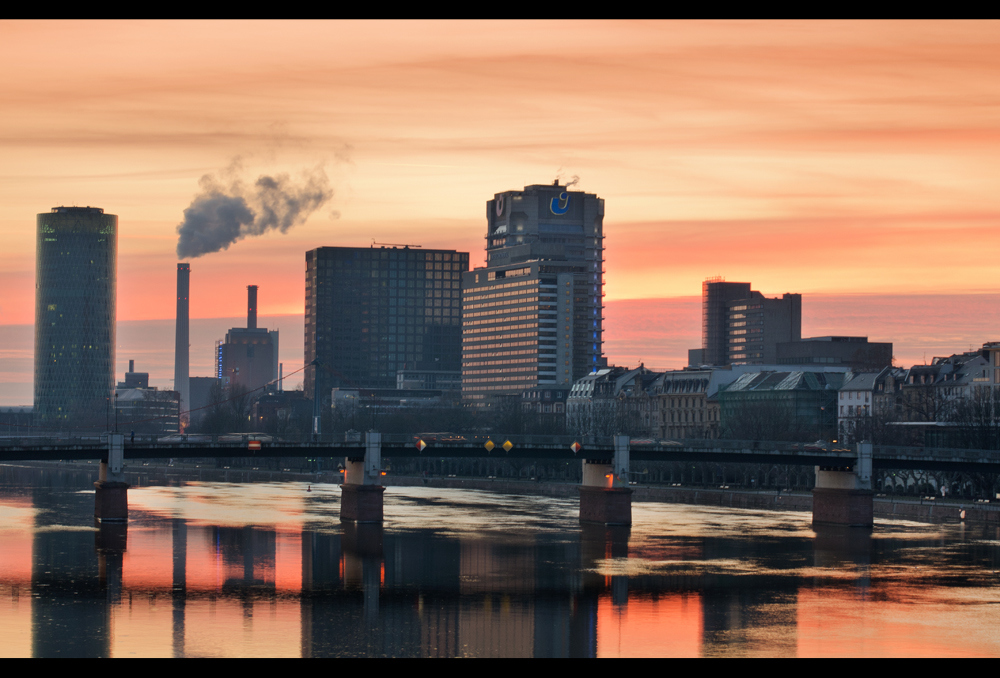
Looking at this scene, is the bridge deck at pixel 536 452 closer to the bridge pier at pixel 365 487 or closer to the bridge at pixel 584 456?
the bridge at pixel 584 456

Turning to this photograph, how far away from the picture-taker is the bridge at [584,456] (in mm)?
114188

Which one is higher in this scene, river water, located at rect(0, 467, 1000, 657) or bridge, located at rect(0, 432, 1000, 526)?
bridge, located at rect(0, 432, 1000, 526)

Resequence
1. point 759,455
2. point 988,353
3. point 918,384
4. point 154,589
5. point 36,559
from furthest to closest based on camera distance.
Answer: point 918,384 < point 988,353 < point 759,455 < point 36,559 < point 154,589

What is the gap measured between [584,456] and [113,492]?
1566 inches

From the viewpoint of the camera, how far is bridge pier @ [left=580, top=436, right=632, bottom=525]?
11588 cm

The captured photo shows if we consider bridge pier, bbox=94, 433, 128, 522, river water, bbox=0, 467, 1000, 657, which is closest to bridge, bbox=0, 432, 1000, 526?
bridge pier, bbox=94, 433, 128, 522

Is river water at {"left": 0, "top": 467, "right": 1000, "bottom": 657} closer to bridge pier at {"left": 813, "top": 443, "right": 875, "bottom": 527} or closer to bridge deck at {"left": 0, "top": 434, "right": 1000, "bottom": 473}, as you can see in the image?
bridge pier at {"left": 813, "top": 443, "right": 875, "bottom": 527}

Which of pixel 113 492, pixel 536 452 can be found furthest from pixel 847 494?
pixel 113 492

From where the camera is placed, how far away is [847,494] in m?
117

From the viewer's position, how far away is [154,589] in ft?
234

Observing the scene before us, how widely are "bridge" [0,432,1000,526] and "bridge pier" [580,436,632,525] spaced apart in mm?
83
